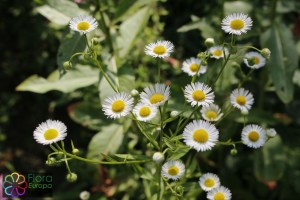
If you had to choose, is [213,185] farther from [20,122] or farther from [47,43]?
Answer: [20,122]

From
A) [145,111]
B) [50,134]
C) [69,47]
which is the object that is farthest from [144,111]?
[69,47]

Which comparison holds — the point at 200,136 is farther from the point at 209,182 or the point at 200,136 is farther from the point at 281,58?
the point at 281,58

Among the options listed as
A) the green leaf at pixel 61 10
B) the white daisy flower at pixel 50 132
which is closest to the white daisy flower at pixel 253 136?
the white daisy flower at pixel 50 132

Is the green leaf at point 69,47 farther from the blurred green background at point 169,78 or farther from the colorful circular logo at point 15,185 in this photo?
the colorful circular logo at point 15,185

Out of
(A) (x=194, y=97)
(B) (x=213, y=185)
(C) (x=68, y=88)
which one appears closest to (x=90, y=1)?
(C) (x=68, y=88)

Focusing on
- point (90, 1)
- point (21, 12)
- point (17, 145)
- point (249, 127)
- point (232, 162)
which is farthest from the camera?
point (17, 145)

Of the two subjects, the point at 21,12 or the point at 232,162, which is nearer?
the point at 232,162

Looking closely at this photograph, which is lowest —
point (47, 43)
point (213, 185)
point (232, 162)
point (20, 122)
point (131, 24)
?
point (213, 185)

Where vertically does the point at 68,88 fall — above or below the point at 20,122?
below
